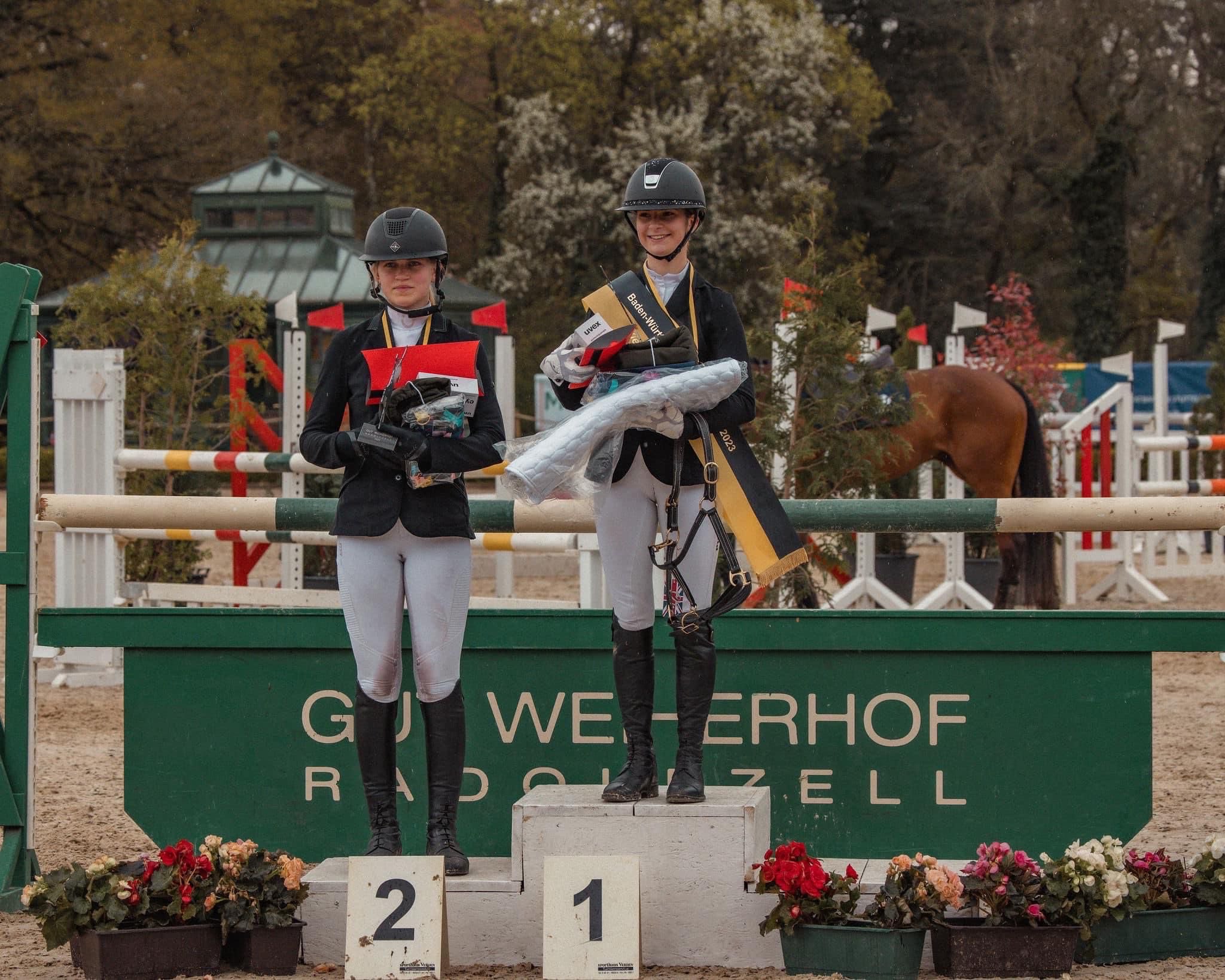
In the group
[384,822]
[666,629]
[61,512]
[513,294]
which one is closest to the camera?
[384,822]

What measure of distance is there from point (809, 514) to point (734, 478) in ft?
2.04

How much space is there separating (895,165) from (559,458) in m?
35.2

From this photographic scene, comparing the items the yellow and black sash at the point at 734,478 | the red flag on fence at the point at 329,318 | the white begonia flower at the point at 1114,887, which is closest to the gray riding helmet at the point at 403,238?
the yellow and black sash at the point at 734,478

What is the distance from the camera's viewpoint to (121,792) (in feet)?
19.4

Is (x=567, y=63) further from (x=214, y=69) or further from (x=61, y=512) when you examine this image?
(x=61, y=512)

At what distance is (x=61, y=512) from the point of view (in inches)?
170

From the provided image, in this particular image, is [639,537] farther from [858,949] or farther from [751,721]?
[858,949]

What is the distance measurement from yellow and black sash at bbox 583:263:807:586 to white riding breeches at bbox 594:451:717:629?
68 mm

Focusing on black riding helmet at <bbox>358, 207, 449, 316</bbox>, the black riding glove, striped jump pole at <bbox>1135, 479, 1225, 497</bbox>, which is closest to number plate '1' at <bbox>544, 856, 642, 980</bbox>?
the black riding glove

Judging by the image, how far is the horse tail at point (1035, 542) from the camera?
9.21 meters

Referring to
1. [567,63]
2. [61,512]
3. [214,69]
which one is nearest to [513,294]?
[567,63]

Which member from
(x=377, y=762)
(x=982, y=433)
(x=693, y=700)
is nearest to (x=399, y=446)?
(x=377, y=762)

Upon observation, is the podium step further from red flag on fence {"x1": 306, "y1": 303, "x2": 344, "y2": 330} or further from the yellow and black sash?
red flag on fence {"x1": 306, "y1": 303, "x2": 344, "y2": 330}

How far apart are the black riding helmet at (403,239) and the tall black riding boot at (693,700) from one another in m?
0.93
